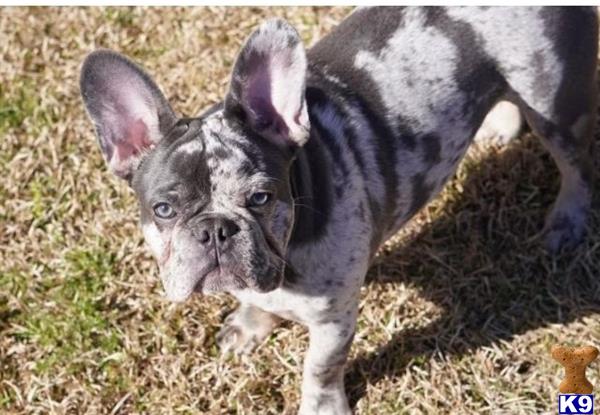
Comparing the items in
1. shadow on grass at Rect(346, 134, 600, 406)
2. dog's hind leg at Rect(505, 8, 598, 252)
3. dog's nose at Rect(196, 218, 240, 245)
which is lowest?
shadow on grass at Rect(346, 134, 600, 406)

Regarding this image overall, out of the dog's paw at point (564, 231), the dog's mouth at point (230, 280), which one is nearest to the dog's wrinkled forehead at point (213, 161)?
the dog's mouth at point (230, 280)

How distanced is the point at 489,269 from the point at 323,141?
62.3 inches

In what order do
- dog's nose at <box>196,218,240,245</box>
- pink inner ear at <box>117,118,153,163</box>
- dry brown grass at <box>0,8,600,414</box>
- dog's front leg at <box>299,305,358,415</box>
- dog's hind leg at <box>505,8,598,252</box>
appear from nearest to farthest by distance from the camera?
dog's nose at <box>196,218,240,245</box> < pink inner ear at <box>117,118,153,163</box> < dog's front leg at <box>299,305,358,415</box> < dog's hind leg at <box>505,8,598,252</box> < dry brown grass at <box>0,8,600,414</box>

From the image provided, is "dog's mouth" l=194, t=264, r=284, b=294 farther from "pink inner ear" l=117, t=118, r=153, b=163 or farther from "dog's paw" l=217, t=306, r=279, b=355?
"dog's paw" l=217, t=306, r=279, b=355

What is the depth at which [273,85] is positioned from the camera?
13.3 feet

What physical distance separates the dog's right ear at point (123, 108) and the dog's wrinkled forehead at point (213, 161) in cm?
13

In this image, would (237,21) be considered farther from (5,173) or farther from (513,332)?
(513,332)

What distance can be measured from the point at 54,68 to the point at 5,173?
33.0 inches

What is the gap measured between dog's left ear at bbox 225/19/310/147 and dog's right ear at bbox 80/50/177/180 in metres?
0.32

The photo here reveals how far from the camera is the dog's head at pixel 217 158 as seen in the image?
12.7 ft

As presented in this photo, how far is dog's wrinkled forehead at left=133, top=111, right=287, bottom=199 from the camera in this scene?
3867 mm

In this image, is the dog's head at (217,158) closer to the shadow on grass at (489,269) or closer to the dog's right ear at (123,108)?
the dog's right ear at (123,108)

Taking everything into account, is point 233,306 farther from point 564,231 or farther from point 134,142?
point 564,231

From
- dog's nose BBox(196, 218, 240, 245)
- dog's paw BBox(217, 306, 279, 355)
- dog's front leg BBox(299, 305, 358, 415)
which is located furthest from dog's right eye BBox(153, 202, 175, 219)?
dog's paw BBox(217, 306, 279, 355)
